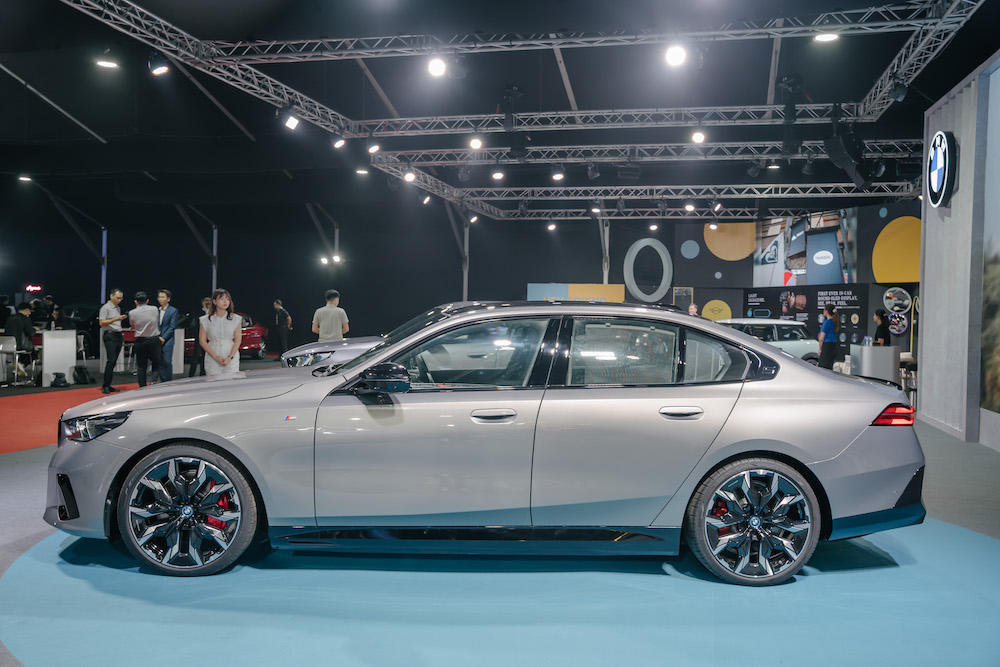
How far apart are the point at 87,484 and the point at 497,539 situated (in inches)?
78.9

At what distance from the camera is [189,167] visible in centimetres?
1483

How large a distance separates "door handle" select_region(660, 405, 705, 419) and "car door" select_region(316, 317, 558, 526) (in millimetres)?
603

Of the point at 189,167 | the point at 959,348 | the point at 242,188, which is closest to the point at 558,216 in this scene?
the point at 242,188

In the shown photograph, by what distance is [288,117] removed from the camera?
38.0 ft

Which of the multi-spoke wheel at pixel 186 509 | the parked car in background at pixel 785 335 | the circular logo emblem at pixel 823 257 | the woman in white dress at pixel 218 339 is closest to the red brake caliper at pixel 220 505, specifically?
the multi-spoke wheel at pixel 186 509

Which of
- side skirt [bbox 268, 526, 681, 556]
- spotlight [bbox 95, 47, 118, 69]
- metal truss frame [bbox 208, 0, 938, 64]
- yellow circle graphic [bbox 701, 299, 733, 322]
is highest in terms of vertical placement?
spotlight [bbox 95, 47, 118, 69]

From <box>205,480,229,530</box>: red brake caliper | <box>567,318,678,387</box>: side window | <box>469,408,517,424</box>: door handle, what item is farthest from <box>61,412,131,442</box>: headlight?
<box>567,318,678,387</box>: side window

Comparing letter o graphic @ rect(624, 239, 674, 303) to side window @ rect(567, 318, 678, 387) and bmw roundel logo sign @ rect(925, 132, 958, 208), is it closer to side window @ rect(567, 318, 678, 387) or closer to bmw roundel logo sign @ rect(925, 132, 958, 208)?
bmw roundel logo sign @ rect(925, 132, 958, 208)

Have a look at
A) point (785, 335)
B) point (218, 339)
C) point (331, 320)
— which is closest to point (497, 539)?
point (218, 339)

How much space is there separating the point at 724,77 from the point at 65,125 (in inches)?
558

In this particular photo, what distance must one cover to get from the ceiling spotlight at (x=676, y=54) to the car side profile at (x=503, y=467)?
21.5 feet

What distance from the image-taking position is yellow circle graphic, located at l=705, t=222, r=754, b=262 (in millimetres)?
20125

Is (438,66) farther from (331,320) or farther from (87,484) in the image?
(87,484)

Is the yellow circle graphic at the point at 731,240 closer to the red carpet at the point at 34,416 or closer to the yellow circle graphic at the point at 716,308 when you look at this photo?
the yellow circle graphic at the point at 716,308
